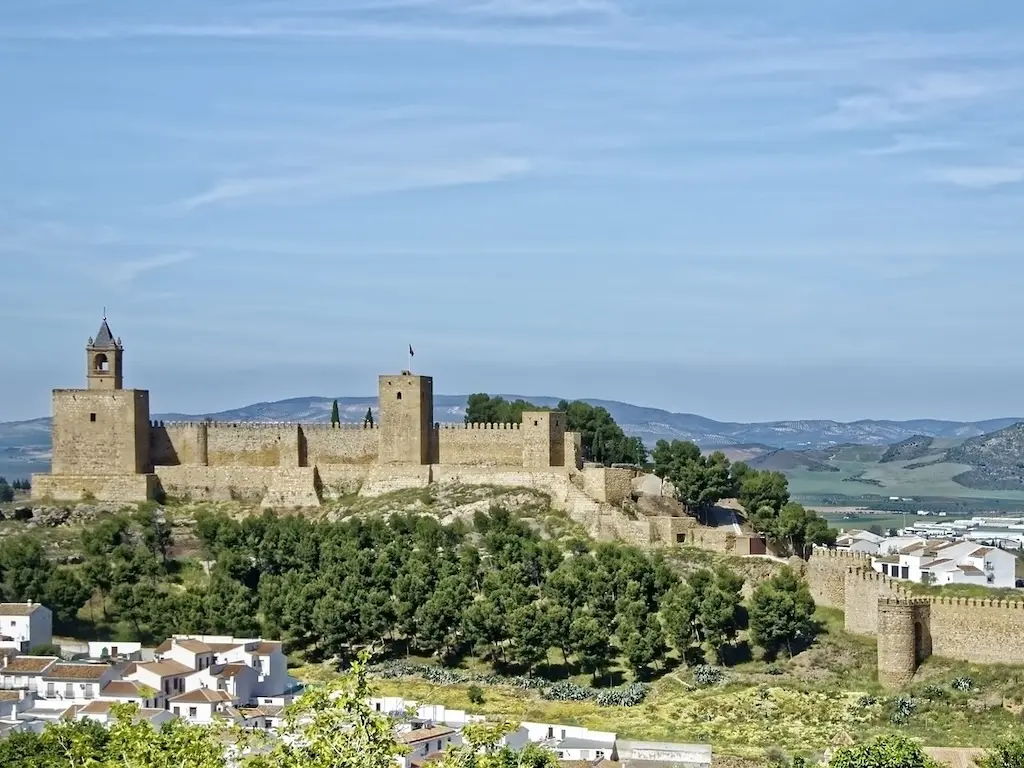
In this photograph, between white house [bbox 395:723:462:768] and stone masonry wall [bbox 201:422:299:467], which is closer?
white house [bbox 395:723:462:768]

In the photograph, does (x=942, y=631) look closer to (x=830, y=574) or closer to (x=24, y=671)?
(x=830, y=574)

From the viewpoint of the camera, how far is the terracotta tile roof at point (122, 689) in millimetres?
35438

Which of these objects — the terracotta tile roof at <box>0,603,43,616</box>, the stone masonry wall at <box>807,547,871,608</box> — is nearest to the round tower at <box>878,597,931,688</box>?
the stone masonry wall at <box>807,547,871,608</box>

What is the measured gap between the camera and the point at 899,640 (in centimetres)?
3638

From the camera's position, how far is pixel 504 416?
183 feet

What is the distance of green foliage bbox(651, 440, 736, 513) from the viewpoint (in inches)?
1882

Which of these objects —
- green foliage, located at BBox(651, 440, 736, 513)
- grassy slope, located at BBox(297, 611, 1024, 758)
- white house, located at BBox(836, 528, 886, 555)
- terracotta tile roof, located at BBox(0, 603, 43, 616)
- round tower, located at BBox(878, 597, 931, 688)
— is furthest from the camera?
white house, located at BBox(836, 528, 886, 555)

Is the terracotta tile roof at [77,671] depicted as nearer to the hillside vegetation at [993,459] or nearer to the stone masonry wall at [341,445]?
the stone masonry wall at [341,445]

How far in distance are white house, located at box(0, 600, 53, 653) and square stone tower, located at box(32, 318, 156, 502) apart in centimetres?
1094

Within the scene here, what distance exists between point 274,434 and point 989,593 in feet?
81.5

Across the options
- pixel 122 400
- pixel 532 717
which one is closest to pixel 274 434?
pixel 122 400

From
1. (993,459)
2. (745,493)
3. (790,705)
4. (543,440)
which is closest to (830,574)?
(790,705)

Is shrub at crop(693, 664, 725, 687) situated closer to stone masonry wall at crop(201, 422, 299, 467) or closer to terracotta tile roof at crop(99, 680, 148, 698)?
terracotta tile roof at crop(99, 680, 148, 698)

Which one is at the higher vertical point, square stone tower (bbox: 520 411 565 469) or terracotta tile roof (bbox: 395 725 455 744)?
square stone tower (bbox: 520 411 565 469)
